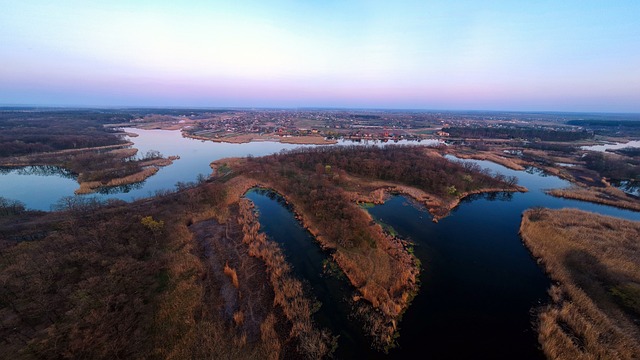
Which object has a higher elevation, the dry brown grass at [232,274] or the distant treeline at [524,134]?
the distant treeline at [524,134]

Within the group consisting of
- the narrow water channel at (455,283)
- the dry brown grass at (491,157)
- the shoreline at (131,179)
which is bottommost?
the narrow water channel at (455,283)

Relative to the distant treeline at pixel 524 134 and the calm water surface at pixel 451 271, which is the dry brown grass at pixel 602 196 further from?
the distant treeline at pixel 524 134

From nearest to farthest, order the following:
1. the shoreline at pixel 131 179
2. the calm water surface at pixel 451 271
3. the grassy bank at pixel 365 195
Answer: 1. the calm water surface at pixel 451 271
2. the grassy bank at pixel 365 195
3. the shoreline at pixel 131 179

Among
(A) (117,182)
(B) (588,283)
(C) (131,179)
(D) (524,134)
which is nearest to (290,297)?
(B) (588,283)

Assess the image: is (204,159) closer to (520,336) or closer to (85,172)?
(85,172)

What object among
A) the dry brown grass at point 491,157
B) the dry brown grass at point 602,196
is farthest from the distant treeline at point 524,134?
the dry brown grass at point 602,196

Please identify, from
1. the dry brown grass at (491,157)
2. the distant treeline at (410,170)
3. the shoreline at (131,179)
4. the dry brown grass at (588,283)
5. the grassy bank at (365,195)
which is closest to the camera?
the dry brown grass at (588,283)

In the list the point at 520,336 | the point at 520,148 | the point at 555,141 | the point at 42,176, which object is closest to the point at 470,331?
the point at 520,336
